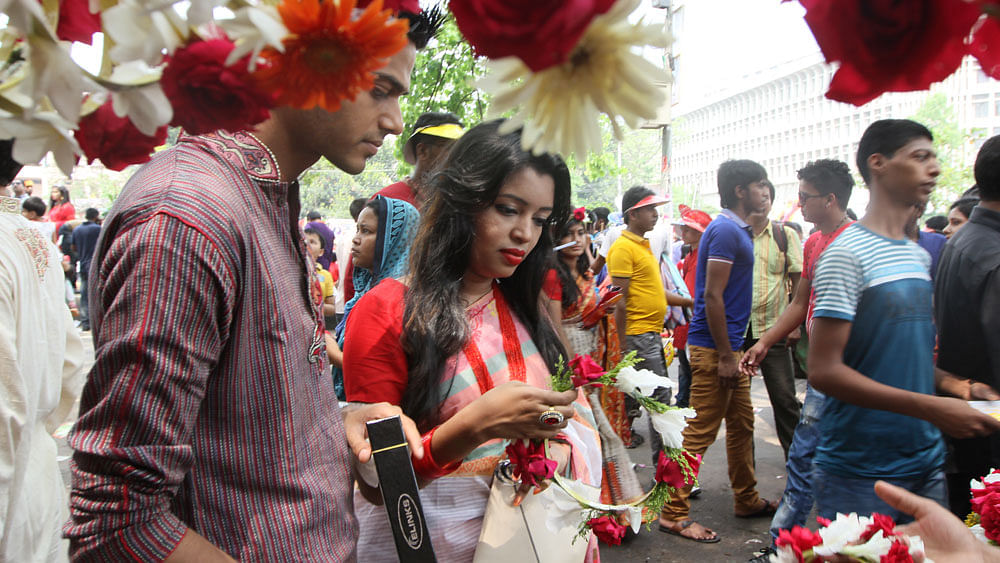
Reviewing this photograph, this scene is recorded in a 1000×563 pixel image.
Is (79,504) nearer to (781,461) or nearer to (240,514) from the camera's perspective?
(240,514)

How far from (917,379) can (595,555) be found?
1.35 m

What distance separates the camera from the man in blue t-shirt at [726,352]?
4.41 metres

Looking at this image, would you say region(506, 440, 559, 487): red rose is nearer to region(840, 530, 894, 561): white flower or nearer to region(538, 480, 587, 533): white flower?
region(538, 480, 587, 533): white flower

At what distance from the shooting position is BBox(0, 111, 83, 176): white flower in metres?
0.53

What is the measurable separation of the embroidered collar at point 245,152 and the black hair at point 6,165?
0.85 metres

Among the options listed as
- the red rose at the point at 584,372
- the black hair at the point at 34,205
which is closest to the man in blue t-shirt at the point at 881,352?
the red rose at the point at 584,372

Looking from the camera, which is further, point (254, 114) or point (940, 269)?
point (940, 269)

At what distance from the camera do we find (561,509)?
1707mm

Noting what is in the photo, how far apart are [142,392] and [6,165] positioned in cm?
127

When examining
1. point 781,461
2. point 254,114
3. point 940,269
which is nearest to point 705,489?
point 781,461

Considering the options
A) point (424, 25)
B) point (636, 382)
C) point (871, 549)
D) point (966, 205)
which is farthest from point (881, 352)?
Answer: point (966, 205)

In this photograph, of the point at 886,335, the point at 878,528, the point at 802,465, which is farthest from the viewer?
the point at 802,465

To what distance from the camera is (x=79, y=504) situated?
0.99m

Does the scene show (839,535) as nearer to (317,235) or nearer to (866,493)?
(866,493)
